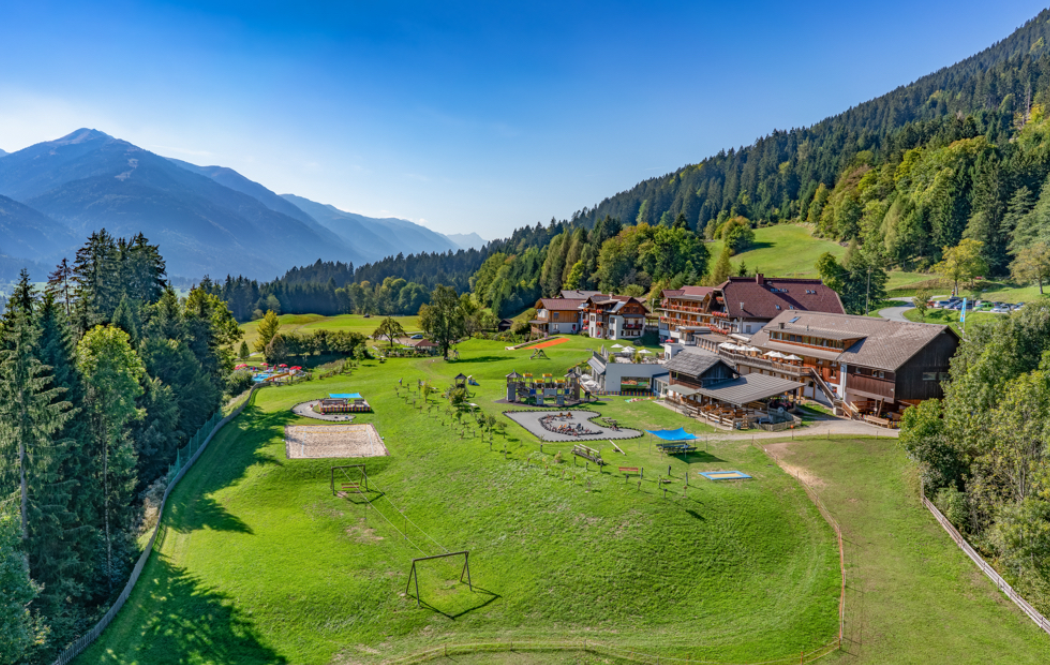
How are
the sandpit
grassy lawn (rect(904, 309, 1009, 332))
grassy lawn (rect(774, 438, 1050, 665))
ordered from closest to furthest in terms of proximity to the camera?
grassy lawn (rect(774, 438, 1050, 665)) → the sandpit → grassy lawn (rect(904, 309, 1009, 332))

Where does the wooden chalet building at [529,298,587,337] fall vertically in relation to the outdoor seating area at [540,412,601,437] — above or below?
above

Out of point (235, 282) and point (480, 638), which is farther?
point (235, 282)

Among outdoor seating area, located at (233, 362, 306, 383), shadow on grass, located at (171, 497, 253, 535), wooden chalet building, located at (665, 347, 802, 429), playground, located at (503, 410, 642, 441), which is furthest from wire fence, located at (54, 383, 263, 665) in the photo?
wooden chalet building, located at (665, 347, 802, 429)

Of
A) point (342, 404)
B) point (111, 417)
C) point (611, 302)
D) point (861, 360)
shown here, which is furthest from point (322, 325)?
point (861, 360)

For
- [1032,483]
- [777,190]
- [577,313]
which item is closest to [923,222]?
[577,313]

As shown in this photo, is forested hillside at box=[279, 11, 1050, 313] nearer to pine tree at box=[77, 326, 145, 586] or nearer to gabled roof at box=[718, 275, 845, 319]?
gabled roof at box=[718, 275, 845, 319]

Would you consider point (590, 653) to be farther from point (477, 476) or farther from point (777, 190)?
point (777, 190)
